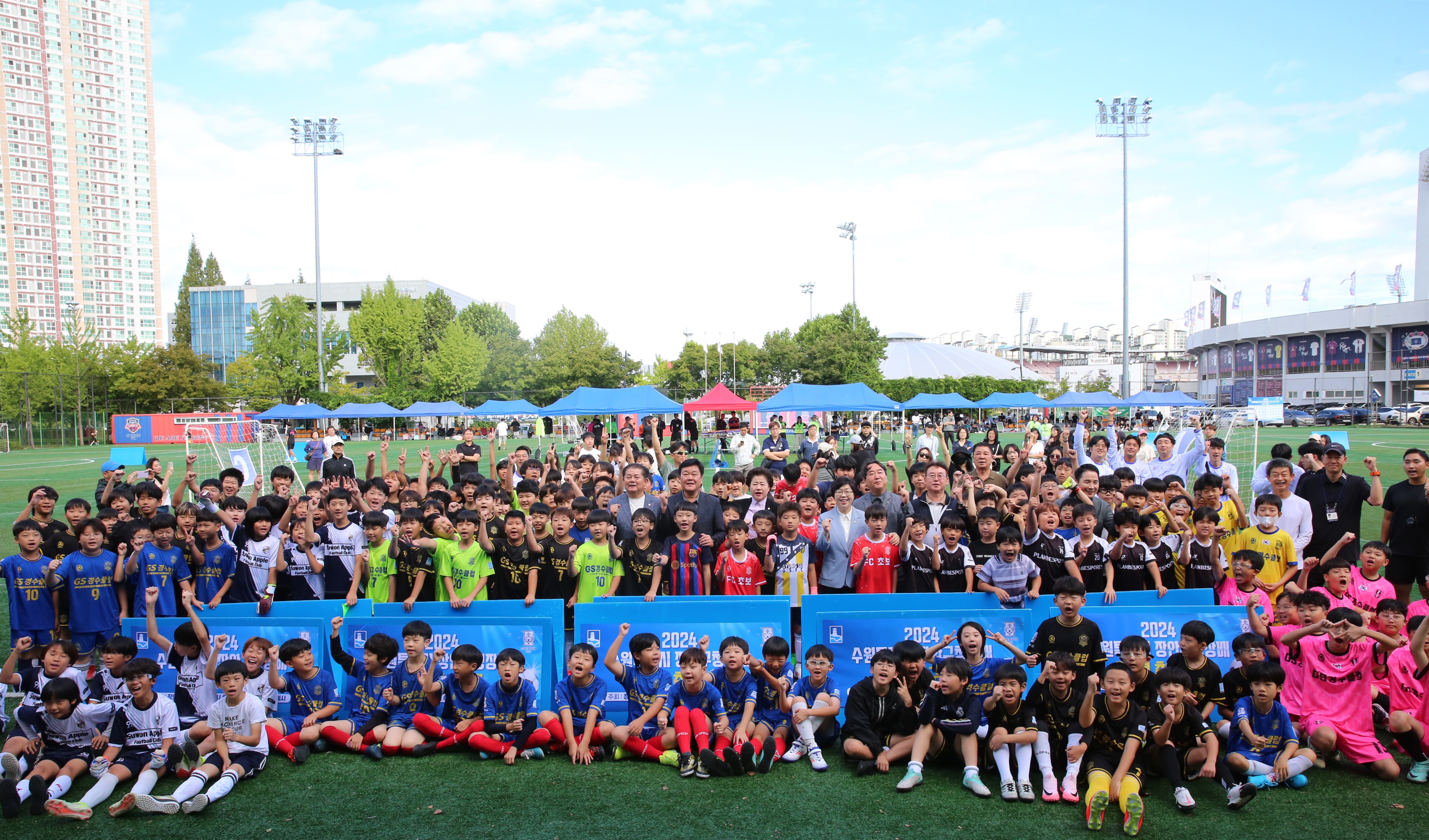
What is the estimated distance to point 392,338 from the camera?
196 ft

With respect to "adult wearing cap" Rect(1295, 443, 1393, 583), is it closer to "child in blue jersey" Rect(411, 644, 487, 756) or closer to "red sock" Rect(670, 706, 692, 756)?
"red sock" Rect(670, 706, 692, 756)

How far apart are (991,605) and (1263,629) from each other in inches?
69.9

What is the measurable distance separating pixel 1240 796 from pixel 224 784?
19.1ft

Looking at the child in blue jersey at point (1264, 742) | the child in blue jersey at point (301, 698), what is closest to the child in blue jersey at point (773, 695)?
the child in blue jersey at point (1264, 742)

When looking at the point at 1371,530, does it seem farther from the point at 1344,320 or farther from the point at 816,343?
the point at 1344,320

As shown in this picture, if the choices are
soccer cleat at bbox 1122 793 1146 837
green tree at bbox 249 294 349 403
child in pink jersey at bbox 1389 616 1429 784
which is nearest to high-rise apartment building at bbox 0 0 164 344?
green tree at bbox 249 294 349 403

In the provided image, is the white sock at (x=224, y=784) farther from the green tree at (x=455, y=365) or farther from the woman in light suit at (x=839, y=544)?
the green tree at (x=455, y=365)

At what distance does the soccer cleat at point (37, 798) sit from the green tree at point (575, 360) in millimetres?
51728

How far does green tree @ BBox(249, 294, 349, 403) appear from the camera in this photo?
51.7 metres

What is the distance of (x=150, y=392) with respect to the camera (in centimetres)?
5172

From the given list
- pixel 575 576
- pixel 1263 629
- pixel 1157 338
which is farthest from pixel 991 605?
pixel 1157 338

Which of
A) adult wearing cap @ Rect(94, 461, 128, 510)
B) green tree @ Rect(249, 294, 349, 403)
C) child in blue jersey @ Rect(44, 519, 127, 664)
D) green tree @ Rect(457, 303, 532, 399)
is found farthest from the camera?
green tree @ Rect(457, 303, 532, 399)

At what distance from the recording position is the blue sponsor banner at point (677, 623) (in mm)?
5824

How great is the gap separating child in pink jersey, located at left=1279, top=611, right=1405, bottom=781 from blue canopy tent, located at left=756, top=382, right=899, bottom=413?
1922 cm
